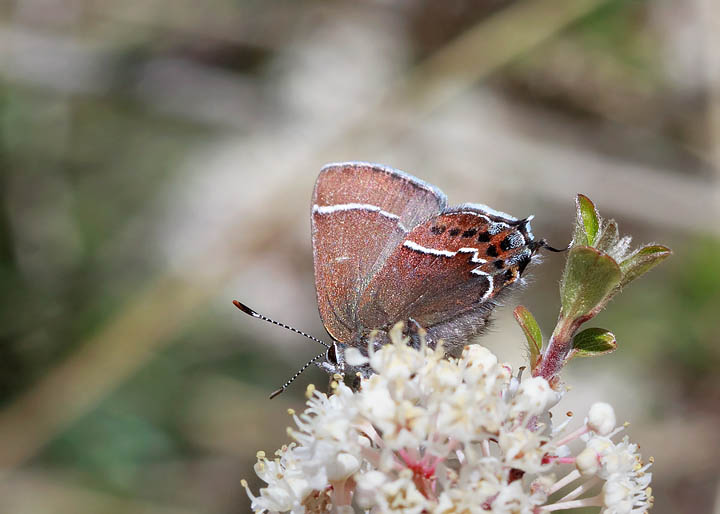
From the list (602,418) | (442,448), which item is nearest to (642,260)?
(602,418)

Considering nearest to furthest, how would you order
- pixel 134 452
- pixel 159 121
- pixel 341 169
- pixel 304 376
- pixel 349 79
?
pixel 341 169 → pixel 134 452 → pixel 304 376 → pixel 159 121 → pixel 349 79

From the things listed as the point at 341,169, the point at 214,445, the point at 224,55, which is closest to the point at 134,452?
the point at 214,445

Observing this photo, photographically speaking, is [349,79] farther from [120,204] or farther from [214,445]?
[214,445]

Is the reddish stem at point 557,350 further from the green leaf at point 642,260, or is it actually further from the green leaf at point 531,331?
the green leaf at point 642,260

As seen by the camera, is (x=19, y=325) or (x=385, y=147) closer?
(x=19, y=325)

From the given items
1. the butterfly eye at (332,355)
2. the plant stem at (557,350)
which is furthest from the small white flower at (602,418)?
the butterfly eye at (332,355)

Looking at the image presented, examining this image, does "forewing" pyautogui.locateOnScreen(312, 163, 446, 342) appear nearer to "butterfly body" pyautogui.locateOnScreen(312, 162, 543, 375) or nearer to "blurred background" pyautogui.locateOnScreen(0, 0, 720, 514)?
"butterfly body" pyautogui.locateOnScreen(312, 162, 543, 375)

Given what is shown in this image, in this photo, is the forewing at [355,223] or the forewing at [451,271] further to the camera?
the forewing at [355,223]
